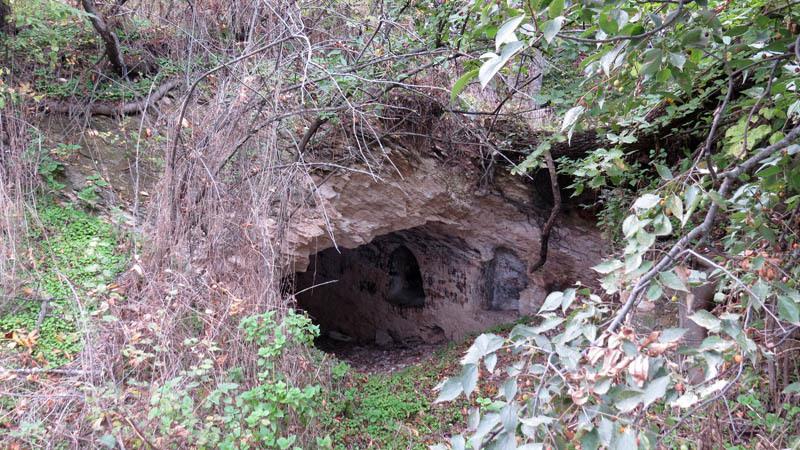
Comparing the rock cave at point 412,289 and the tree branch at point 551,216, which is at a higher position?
the tree branch at point 551,216

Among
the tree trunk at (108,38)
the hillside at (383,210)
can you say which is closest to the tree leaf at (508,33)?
the hillside at (383,210)

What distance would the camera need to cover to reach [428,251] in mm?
7805

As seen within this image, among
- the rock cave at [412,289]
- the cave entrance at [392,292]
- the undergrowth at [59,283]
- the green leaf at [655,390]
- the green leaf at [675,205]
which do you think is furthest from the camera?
the cave entrance at [392,292]

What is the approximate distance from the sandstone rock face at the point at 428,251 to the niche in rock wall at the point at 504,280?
0.01 m

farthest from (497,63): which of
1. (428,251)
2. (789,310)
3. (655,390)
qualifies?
(428,251)

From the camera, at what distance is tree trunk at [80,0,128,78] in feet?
14.4

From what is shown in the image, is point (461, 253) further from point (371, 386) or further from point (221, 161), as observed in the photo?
point (221, 161)

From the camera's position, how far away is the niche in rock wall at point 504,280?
7184mm

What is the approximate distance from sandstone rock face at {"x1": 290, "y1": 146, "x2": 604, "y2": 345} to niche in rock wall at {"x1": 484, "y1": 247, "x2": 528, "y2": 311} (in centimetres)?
1

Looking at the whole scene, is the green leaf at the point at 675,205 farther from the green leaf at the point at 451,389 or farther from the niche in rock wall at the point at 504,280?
→ the niche in rock wall at the point at 504,280

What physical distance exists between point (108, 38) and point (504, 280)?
5447mm

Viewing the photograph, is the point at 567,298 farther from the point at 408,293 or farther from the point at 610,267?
the point at 408,293

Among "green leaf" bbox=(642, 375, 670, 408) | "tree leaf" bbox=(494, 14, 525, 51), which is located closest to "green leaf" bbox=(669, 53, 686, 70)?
"tree leaf" bbox=(494, 14, 525, 51)

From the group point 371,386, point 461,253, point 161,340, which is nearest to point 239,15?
point 161,340
